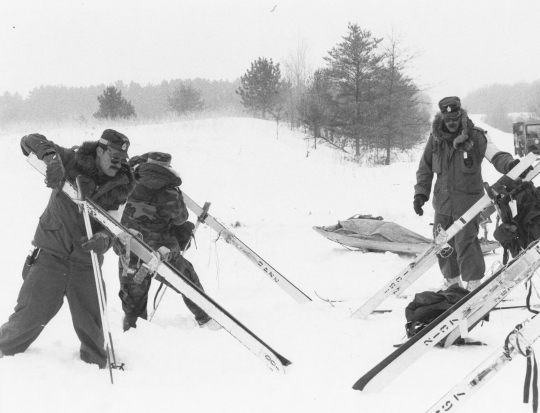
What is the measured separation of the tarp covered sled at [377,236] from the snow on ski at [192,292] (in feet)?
13.9

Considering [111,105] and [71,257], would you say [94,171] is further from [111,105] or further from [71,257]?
[111,105]

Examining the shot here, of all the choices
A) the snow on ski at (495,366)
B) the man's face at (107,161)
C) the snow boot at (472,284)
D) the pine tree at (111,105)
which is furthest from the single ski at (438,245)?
the pine tree at (111,105)

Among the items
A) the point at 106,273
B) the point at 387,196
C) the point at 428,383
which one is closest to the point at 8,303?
the point at 106,273

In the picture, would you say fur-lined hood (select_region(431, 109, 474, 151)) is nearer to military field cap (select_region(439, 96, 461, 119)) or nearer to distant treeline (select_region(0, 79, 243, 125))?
military field cap (select_region(439, 96, 461, 119))

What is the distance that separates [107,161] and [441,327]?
250 cm

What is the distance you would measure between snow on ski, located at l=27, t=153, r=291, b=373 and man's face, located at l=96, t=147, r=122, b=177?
0.32 meters

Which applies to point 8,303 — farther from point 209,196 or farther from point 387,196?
point 387,196

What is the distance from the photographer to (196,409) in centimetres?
282

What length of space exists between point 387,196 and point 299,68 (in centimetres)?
2538

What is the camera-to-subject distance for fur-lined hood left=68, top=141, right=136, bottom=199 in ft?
11.3

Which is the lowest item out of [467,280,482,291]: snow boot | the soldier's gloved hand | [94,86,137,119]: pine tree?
[467,280,482,291]: snow boot

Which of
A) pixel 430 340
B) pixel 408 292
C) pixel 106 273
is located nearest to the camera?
pixel 430 340

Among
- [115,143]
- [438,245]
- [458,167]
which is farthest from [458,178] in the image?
[115,143]

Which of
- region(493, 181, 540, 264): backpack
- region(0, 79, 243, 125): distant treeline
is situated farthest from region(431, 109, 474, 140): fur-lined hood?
region(0, 79, 243, 125): distant treeline
